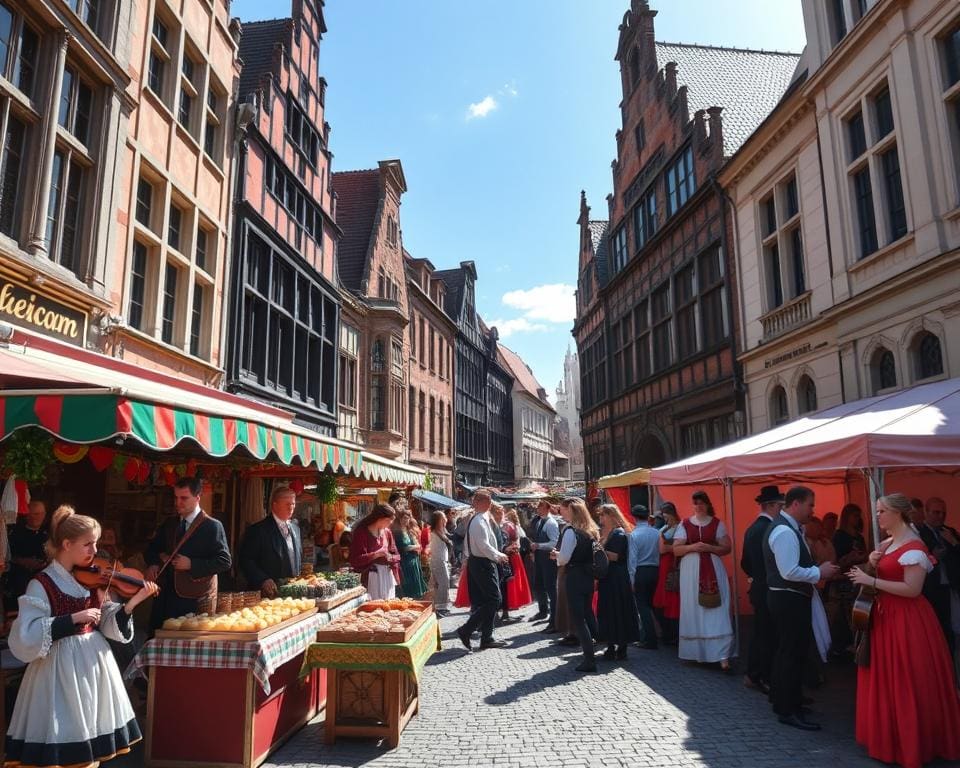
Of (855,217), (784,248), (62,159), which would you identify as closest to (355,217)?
(784,248)

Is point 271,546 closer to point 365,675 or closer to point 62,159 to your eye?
point 365,675

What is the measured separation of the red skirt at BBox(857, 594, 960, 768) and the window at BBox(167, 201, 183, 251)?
12681 mm

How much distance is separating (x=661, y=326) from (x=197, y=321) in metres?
13.7

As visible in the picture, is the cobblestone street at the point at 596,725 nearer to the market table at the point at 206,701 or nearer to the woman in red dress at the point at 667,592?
the market table at the point at 206,701

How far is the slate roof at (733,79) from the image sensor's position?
18812 mm

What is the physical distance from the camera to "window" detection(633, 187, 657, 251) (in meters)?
22.1

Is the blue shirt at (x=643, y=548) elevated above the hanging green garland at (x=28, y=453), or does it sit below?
below

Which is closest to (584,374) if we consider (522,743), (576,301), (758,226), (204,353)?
(576,301)

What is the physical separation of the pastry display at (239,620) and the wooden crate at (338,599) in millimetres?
464

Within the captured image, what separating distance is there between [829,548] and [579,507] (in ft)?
9.89

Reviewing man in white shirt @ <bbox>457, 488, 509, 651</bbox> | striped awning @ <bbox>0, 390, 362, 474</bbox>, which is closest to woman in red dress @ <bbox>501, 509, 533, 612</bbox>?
man in white shirt @ <bbox>457, 488, 509, 651</bbox>

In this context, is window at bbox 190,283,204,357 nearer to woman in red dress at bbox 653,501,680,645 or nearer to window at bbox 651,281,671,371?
woman in red dress at bbox 653,501,680,645

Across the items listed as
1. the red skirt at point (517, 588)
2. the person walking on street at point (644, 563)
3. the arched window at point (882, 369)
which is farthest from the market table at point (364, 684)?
the arched window at point (882, 369)

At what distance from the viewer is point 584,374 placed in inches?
1268
